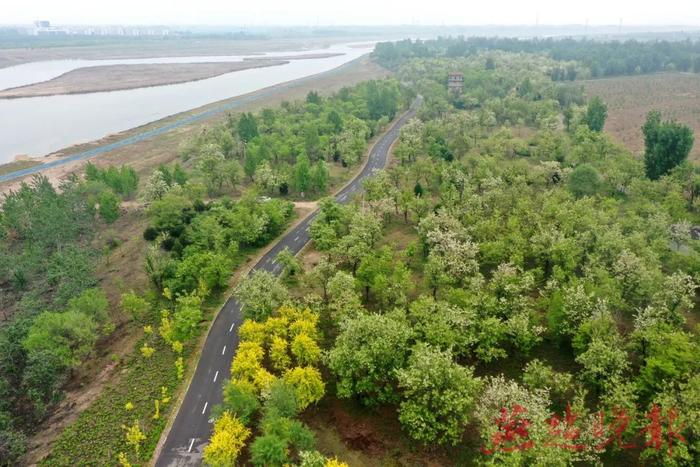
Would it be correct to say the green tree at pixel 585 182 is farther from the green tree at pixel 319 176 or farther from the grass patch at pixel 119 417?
the grass patch at pixel 119 417

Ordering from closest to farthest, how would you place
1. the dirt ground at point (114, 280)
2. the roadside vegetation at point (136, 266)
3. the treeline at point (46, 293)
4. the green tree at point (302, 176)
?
the roadside vegetation at point (136, 266)
the dirt ground at point (114, 280)
the treeline at point (46, 293)
the green tree at point (302, 176)

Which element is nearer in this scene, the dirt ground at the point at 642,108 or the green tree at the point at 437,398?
the green tree at the point at 437,398

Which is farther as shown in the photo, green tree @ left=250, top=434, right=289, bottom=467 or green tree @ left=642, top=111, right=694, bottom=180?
green tree @ left=642, top=111, right=694, bottom=180

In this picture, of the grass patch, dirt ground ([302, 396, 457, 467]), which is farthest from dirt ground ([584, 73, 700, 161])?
the grass patch

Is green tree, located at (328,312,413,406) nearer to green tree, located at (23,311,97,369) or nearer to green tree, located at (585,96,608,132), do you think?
green tree, located at (23,311,97,369)

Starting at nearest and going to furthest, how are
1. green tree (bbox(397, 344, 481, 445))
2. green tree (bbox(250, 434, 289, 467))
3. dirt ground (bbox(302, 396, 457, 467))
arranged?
green tree (bbox(250, 434, 289, 467)) → green tree (bbox(397, 344, 481, 445)) → dirt ground (bbox(302, 396, 457, 467))

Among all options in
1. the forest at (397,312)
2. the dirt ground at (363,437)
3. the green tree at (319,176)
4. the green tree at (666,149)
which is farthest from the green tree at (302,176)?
the green tree at (666,149)

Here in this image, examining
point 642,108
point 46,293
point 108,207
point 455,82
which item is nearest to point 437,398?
point 46,293

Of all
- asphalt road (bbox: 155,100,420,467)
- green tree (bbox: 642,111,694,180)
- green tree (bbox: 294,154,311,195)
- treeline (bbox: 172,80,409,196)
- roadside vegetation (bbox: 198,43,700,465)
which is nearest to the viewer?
roadside vegetation (bbox: 198,43,700,465)
